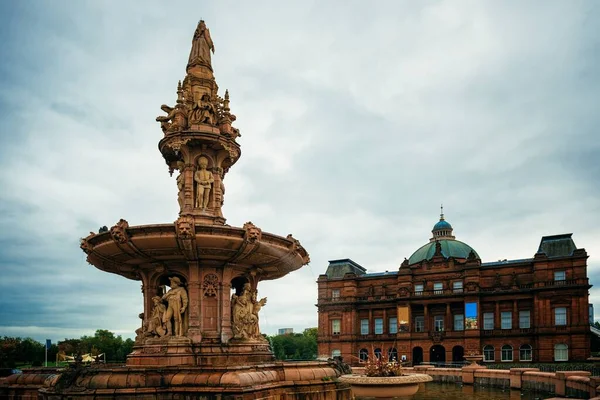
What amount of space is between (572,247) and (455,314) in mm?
14777

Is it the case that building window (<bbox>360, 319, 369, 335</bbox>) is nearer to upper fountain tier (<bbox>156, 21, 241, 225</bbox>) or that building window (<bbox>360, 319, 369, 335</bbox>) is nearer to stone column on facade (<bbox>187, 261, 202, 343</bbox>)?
upper fountain tier (<bbox>156, 21, 241, 225</bbox>)

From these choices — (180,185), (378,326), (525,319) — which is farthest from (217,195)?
(378,326)

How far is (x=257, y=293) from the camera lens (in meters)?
15.6

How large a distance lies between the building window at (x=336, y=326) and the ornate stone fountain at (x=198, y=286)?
56.0m

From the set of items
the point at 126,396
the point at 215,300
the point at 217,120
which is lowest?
the point at 126,396

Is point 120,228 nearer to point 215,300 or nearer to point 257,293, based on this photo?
point 215,300

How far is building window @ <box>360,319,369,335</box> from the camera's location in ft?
231

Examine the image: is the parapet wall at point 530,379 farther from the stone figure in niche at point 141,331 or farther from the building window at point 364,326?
the building window at point 364,326

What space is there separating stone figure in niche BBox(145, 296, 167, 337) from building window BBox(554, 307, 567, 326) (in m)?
55.1

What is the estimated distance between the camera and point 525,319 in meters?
61.8

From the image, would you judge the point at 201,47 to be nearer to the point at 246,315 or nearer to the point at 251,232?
the point at 251,232

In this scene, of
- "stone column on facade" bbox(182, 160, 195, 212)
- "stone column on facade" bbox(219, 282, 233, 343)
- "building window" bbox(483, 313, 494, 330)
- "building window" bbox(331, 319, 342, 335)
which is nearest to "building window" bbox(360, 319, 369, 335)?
"building window" bbox(331, 319, 342, 335)

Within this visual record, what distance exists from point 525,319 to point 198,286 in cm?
5598

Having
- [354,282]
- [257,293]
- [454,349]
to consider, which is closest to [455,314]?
[454,349]
